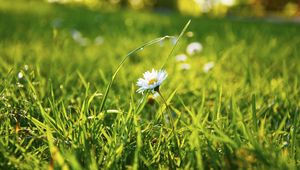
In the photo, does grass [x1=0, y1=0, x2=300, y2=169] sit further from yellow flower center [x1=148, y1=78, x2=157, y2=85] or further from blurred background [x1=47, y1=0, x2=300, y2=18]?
blurred background [x1=47, y1=0, x2=300, y2=18]

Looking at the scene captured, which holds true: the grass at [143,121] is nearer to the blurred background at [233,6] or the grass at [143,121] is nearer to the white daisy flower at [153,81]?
the white daisy flower at [153,81]

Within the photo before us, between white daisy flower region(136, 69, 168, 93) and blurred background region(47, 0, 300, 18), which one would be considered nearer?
white daisy flower region(136, 69, 168, 93)

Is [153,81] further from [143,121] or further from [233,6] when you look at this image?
[233,6]

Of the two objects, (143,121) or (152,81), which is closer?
(152,81)

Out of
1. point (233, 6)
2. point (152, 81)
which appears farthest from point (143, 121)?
point (233, 6)

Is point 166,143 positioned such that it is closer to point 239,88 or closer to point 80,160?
point 80,160

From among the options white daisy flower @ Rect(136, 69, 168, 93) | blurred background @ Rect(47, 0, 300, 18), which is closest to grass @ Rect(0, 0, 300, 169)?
white daisy flower @ Rect(136, 69, 168, 93)

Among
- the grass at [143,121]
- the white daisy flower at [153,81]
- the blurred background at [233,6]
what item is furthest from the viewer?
the blurred background at [233,6]

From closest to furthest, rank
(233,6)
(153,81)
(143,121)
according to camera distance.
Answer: (153,81) < (143,121) < (233,6)

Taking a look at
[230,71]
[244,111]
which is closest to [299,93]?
[244,111]

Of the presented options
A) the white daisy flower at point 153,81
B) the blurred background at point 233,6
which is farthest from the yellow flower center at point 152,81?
the blurred background at point 233,6

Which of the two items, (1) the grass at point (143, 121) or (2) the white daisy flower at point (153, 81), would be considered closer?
(1) the grass at point (143, 121)
